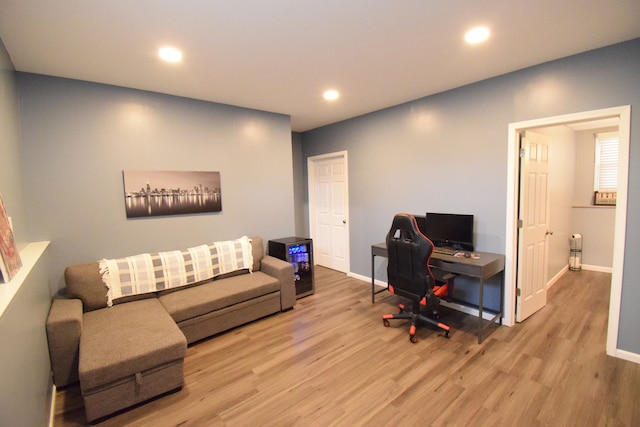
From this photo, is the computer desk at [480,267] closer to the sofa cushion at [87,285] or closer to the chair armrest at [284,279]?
A: the chair armrest at [284,279]

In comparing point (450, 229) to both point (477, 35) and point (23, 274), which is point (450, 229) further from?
point (23, 274)

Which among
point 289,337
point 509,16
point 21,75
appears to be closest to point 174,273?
point 289,337

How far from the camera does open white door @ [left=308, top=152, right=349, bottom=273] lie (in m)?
4.87

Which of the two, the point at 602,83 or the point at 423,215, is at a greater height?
the point at 602,83

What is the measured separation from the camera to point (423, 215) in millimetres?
3719

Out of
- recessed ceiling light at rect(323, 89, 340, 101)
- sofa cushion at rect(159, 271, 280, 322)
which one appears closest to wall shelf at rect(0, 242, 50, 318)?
sofa cushion at rect(159, 271, 280, 322)

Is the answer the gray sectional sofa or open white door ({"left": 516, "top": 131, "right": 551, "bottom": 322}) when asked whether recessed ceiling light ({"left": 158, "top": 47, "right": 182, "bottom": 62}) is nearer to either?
the gray sectional sofa

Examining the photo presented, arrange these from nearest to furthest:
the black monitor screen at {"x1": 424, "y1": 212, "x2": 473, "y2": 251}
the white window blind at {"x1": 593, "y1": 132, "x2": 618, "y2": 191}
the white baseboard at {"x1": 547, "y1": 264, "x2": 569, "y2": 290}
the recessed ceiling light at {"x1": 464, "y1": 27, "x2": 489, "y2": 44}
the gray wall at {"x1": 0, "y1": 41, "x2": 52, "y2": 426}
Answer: the gray wall at {"x1": 0, "y1": 41, "x2": 52, "y2": 426} < the recessed ceiling light at {"x1": 464, "y1": 27, "x2": 489, "y2": 44} < the black monitor screen at {"x1": 424, "y1": 212, "x2": 473, "y2": 251} < the white baseboard at {"x1": 547, "y1": 264, "x2": 569, "y2": 290} < the white window blind at {"x1": 593, "y1": 132, "x2": 618, "y2": 191}

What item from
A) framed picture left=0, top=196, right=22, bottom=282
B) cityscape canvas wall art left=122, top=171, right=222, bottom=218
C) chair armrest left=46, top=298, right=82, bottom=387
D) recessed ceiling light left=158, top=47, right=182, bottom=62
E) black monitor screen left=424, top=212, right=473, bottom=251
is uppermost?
recessed ceiling light left=158, top=47, right=182, bottom=62

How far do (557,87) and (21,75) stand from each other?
4.72 m

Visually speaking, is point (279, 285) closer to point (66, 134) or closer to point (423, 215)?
point (423, 215)

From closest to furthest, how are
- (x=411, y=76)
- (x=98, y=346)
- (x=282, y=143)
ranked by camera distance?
1. (x=98, y=346)
2. (x=411, y=76)
3. (x=282, y=143)

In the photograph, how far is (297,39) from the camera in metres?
2.11

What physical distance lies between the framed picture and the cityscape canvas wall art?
1458 mm
